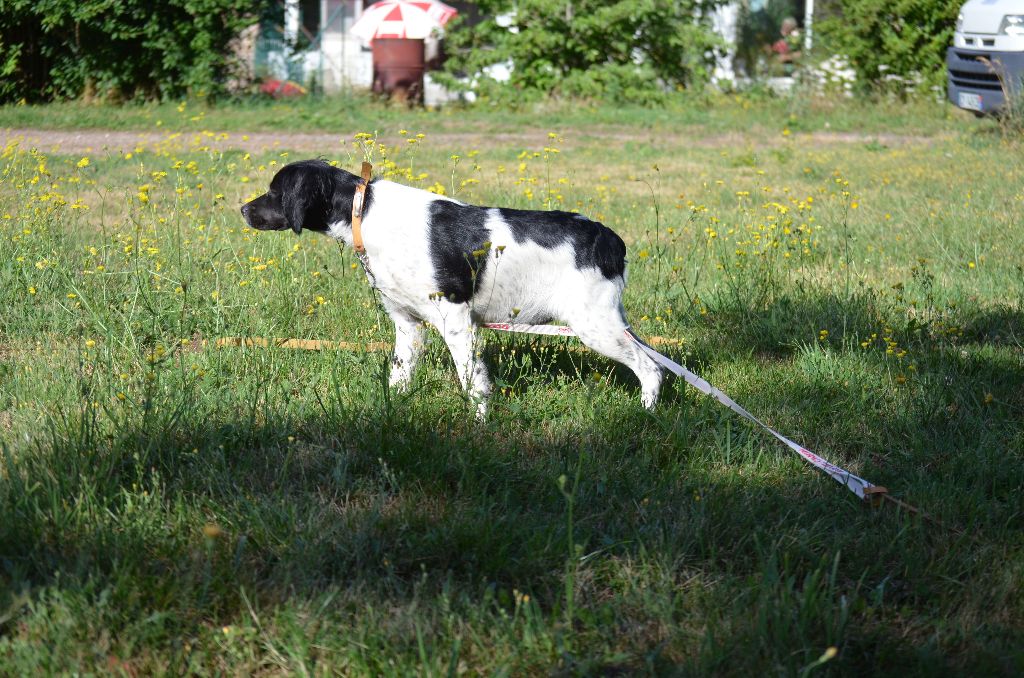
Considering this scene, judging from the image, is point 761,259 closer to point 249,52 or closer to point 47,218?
point 47,218

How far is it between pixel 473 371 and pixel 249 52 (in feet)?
48.2

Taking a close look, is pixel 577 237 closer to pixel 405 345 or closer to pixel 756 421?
pixel 405 345

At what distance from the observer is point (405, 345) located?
14.7 feet

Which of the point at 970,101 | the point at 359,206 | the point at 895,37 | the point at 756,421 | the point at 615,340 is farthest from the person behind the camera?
the point at 895,37

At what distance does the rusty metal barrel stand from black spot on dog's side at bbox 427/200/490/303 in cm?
1258

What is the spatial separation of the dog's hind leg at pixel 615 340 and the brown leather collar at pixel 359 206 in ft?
2.99

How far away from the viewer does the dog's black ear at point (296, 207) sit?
4.21 meters

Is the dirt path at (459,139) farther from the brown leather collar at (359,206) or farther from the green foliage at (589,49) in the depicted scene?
the brown leather collar at (359,206)

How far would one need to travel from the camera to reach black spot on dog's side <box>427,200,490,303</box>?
4.12 m

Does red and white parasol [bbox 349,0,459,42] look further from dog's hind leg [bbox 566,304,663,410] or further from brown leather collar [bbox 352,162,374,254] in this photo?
dog's hind leg [bbox 566,304,663,410]

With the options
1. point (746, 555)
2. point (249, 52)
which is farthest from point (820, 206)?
point (249, 52)

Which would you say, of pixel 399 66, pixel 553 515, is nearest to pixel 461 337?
pixel 553 515

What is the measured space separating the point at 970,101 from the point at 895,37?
3.63m

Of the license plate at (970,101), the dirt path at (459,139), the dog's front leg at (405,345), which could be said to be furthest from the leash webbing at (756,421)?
the license plate at (970,101)
